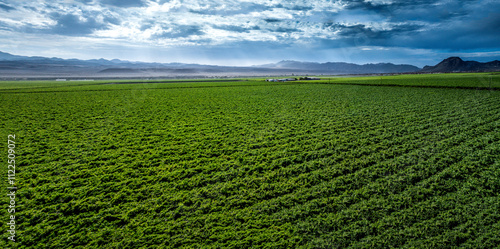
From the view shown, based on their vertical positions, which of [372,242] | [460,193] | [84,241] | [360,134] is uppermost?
[360,134]

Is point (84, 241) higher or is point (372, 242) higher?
point (372, 242)

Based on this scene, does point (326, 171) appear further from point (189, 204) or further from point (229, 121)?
point (229, 121)

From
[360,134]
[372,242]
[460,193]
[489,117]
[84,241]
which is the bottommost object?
[84,241]

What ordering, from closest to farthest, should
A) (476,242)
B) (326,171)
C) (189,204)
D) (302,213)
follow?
(476,242) < (302,213) < (189,204) < (326,171)

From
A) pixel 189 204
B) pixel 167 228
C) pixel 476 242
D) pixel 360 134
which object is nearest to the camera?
pixel 476 242

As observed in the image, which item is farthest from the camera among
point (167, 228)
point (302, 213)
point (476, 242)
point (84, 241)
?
point (302, 213)

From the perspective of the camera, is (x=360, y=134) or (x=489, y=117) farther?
(x=489, y=117)

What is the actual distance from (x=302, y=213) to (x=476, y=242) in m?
2.73

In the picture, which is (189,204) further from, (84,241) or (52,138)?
(52,138)

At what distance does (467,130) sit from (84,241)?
1376 cm

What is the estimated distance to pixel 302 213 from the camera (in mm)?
4773

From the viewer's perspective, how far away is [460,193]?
5.31 meters

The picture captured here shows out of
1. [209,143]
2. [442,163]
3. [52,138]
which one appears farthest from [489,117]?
[52,138]

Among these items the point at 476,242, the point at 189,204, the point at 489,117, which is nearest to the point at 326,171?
the point at 476,242
